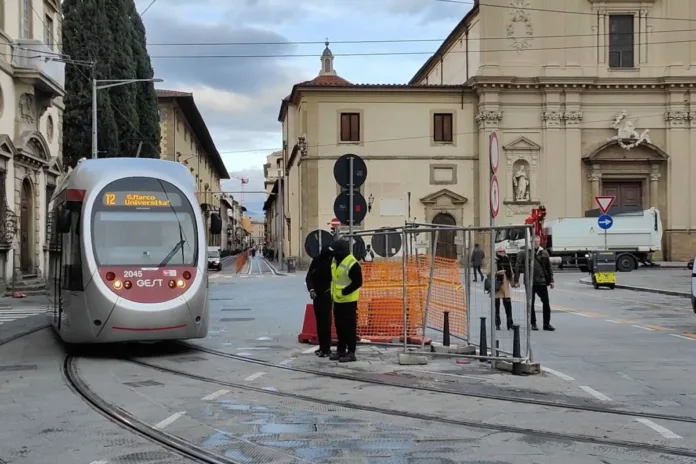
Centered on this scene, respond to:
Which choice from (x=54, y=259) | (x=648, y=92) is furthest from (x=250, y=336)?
(x=648, y=92)

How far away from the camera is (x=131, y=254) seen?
12055mm

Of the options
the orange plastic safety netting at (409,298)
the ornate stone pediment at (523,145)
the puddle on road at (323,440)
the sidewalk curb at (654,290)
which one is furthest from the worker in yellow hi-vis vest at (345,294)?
the ornate stone pediment at (523,145)

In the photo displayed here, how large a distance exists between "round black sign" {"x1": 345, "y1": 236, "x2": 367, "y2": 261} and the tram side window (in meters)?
4.55

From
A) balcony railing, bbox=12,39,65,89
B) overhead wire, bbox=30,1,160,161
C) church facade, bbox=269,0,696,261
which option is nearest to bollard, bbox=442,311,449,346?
balcony railing, bbox=12,39,65,89

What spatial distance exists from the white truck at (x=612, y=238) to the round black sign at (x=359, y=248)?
1281 inches

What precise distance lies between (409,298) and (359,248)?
180cm

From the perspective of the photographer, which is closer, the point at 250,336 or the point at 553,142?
the point at 250,336

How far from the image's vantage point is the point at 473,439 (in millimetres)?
6898

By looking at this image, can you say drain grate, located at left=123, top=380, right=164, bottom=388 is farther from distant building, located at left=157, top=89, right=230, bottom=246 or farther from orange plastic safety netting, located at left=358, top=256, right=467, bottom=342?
distant building, located at left=157, top=89, right=230, bottom=246

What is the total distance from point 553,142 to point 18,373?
4605cm

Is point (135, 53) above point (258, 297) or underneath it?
above

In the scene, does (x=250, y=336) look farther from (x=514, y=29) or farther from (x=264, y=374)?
(x=514, y=29)

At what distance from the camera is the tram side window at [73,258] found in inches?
470

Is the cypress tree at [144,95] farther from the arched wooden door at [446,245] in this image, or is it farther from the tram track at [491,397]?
the tram track at [491,397]
